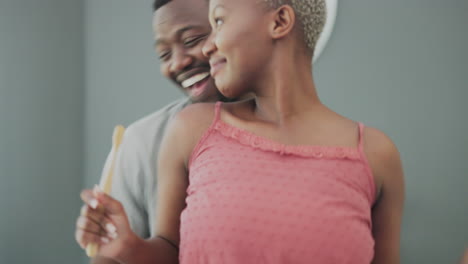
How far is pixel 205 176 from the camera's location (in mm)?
495

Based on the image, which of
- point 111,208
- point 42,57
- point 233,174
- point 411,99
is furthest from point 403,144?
point 42,57

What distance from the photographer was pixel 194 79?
0.61 metres

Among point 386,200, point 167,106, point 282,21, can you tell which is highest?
point 282,21

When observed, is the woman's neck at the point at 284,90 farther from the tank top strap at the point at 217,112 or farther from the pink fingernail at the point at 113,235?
the pink fingernail at the point at 113,235

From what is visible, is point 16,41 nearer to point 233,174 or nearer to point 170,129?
point 170,129

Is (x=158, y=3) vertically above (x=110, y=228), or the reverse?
(x=158, y=3)

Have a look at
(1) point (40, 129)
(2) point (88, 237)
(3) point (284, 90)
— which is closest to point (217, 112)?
(3) point (284, 90)

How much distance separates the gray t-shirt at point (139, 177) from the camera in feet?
1.87

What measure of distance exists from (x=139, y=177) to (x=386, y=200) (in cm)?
31

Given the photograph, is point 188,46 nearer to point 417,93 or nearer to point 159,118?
point 159,118

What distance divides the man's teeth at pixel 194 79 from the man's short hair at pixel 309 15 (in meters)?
0.14

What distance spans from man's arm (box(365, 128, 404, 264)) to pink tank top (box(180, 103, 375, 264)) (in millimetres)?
A: 31

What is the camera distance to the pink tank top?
18.4 inches

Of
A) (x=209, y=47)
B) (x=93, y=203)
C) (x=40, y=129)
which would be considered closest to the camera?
(x=93, y=203)
